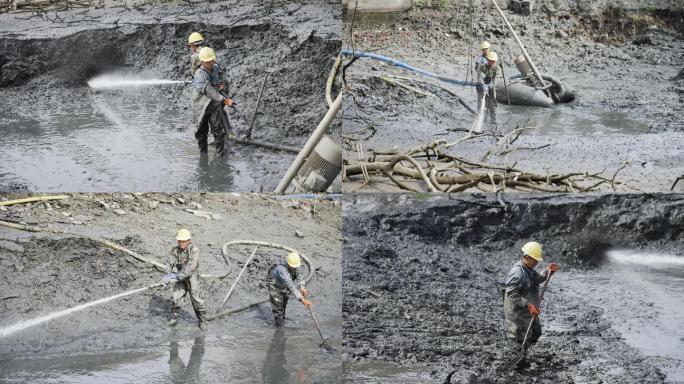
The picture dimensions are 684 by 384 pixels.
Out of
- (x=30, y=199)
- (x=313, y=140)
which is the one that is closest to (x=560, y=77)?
(x=313, y=140)

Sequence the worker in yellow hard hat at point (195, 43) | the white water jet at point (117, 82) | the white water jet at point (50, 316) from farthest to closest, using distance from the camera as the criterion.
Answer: the white water jet at point (117, 82) < the worker in yellow hard hat at point (195, 43) < the white water jet at point (50, 316)

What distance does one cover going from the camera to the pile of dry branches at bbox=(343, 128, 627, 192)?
16.8 feet

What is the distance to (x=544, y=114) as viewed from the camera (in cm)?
525

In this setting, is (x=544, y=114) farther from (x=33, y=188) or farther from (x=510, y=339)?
(x=33, y=188)

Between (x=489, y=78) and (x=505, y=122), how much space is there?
0.29 metres

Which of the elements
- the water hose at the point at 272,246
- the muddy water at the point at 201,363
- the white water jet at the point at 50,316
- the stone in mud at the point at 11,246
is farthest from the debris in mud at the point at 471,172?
the stone in mud at the point at 11,246

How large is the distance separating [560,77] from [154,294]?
2895 millimetres

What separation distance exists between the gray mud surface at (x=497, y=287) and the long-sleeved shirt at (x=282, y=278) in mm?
382

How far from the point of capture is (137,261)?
18.6 feet

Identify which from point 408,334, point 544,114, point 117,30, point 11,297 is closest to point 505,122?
point 544,114

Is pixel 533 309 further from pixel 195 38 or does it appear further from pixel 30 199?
pixel 30 199

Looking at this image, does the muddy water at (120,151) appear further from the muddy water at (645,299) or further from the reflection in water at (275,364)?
the muddy water at (645,299)

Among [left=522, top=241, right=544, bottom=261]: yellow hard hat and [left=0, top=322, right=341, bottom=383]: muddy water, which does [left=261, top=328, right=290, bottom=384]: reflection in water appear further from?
[left=522, top=241, right=544, bottom=261]: yellow hard hat

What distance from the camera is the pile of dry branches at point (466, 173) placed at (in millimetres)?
5125
